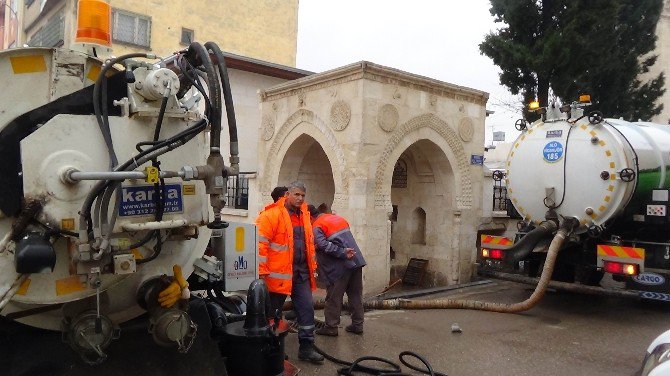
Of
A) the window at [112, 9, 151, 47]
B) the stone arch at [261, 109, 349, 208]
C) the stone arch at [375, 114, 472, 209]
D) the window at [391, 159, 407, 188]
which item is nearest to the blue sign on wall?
the stone arch at [261, 109, 349, 208]

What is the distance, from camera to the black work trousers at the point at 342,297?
17.2 ft

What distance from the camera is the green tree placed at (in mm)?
10547

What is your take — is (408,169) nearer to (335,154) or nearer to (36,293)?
→ (335,154)

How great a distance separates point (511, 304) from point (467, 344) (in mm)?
1686

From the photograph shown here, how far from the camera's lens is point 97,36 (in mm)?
2758

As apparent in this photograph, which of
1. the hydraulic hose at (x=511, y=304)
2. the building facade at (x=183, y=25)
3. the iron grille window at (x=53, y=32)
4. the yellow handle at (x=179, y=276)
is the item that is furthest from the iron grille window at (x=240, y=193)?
the yellow handle at (x=179, y=276)

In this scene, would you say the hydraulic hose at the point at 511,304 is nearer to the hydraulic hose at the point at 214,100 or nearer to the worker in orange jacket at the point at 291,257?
the worker in orange jacket at the point at 291,257

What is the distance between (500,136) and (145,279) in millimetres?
24368

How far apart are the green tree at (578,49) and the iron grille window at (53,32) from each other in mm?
12523

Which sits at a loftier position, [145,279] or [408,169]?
[408,169]

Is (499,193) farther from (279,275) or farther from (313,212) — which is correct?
(279,275)

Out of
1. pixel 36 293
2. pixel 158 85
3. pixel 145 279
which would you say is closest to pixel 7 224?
pixel 36 293

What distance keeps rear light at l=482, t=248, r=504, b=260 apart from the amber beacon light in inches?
224

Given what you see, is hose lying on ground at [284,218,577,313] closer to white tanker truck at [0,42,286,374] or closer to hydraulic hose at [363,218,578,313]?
hydraulic hose at [363,218,578,313]
